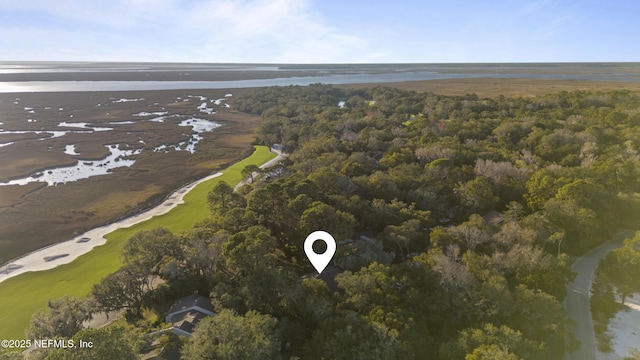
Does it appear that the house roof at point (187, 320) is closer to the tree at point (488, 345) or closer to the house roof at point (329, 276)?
the house roof at point (329, 276)

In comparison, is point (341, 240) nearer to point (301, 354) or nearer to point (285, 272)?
point (285, 272)

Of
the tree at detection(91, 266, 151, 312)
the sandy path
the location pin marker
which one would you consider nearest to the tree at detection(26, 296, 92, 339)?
the tree at detection(91, 266, 151, 312)

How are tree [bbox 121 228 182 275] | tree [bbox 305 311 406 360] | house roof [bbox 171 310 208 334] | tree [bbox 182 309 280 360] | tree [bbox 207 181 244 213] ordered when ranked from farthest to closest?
tree [bbox 207 181 244 213], tree [bbox 121 228 182 275], house roof [bbox 171 310 208 334], tree [bbox 305 311 406 360], tree [bbox 182 309 280 360]

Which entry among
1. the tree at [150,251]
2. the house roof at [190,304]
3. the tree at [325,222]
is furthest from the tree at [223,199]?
the house roof at [190,304]

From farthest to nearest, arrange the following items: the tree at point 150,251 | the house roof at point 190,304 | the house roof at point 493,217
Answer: the house roof at point 493,217, the tree at point 150,251, the house roof at point 190,304

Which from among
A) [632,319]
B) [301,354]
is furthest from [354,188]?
[632,319]

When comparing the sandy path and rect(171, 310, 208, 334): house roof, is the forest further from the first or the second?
the sandy path
